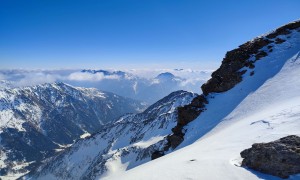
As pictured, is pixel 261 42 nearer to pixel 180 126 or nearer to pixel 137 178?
pixel 180 126

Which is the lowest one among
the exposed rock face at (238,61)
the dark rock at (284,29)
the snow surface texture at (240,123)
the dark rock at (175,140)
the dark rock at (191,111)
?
the dark rock at (175,140)

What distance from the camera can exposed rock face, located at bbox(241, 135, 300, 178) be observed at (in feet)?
56.8

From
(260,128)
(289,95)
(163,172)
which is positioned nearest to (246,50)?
(289,95)

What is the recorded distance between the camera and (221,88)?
60.8 metres

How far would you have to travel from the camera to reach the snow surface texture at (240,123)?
784 inches

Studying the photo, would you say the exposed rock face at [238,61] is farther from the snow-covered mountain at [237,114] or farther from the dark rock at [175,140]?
the dark rock at [175,140]

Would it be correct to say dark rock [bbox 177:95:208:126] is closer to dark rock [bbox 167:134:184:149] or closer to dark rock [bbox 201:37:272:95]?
dark rock [bbox 201:37:272:95]

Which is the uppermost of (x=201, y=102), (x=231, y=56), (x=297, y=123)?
(x=231, y=56)

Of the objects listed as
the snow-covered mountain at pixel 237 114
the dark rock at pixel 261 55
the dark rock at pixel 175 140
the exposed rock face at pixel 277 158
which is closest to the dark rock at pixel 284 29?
the snow-covered mountain at pixel 237 114

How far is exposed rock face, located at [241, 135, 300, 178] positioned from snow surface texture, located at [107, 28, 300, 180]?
2.07 feet

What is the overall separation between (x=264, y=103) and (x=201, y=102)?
19.0 m

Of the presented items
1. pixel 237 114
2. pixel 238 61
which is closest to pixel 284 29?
pixel 238 61

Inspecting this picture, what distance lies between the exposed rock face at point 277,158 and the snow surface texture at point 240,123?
63 cm

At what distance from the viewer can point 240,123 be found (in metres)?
36.1
